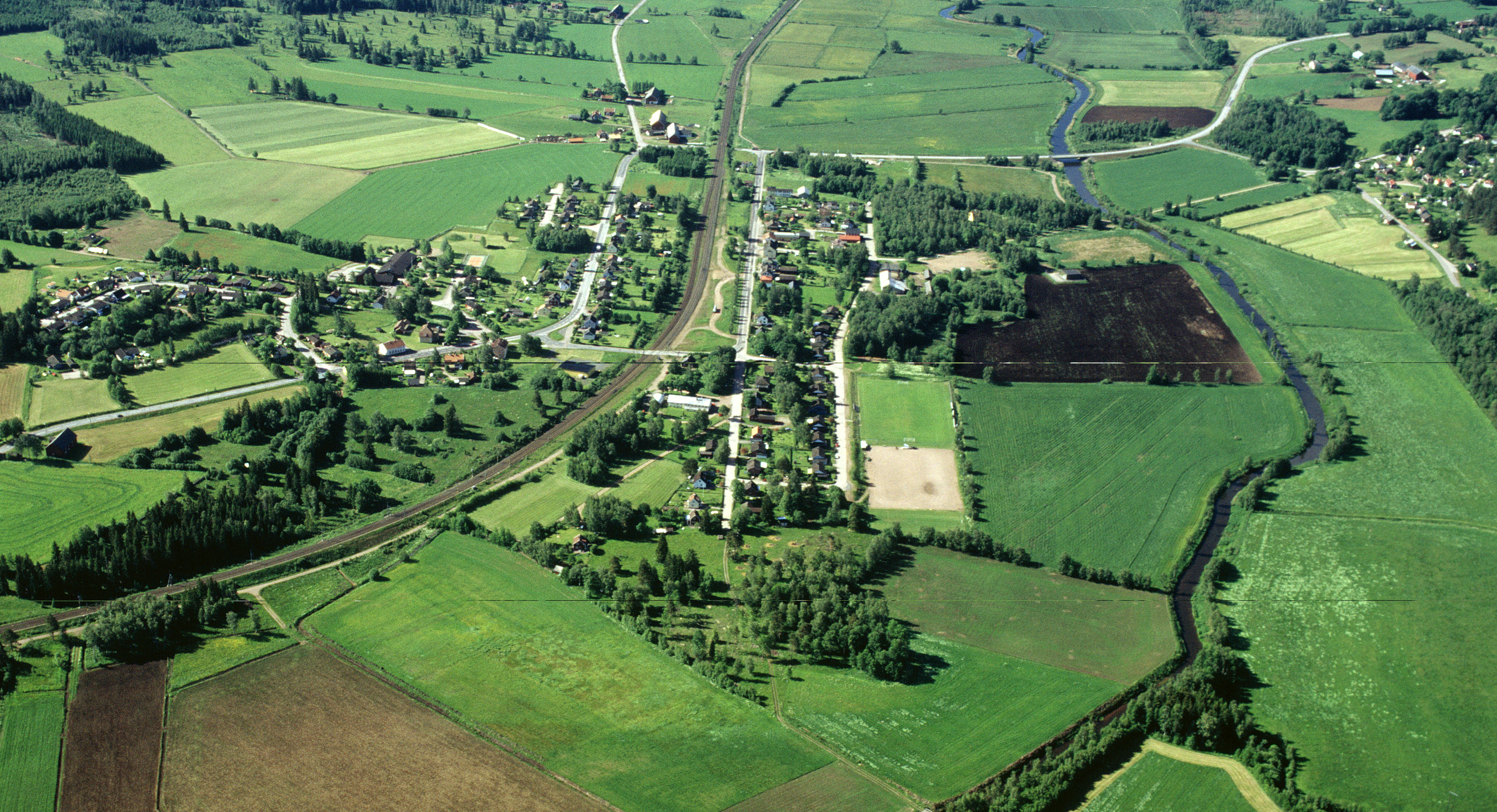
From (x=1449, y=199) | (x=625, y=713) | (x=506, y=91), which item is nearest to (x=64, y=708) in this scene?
(x=625, y=713)

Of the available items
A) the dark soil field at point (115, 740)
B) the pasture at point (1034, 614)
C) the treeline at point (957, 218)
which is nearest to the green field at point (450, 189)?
the treeline at point (957, 218)

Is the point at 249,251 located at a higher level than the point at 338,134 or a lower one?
lower

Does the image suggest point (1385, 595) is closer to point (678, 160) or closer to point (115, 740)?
point (115, 740)

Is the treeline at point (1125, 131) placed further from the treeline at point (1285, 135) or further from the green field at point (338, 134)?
the green field at point (338, 134)

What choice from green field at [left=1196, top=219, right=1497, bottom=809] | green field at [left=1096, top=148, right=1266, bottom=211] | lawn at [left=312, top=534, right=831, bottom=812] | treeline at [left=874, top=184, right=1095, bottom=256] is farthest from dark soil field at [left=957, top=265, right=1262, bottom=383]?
lawn at [left=312, top=534, right=831, bottom=812]

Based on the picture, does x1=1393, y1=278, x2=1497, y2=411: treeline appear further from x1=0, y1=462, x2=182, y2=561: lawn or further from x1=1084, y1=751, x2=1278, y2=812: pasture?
x1=0, y1=462, x2=182, y2=561: lawn

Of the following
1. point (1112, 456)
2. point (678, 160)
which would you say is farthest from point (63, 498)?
point (678, 160)
